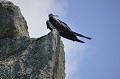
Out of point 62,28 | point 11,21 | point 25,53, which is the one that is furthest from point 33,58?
point 11,21

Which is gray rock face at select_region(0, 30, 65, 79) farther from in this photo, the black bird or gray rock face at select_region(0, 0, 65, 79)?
the black bird

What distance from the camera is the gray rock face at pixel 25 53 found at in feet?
40.5

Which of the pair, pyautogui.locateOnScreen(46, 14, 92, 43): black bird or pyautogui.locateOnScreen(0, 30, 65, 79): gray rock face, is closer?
pyautogui.locateOnScreen(0, 30, 65, 79): gray rock face

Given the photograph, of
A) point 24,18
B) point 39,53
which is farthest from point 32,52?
point 24,18

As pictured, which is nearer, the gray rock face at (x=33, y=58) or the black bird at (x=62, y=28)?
the gray rock face at (x=33, y=58)

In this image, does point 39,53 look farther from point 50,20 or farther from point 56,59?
point 50,20

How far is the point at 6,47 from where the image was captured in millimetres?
13680

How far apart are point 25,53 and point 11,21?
1885 millimetres

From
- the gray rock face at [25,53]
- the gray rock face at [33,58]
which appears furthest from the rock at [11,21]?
the gray rock face at [33,58]

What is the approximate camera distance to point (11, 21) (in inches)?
563

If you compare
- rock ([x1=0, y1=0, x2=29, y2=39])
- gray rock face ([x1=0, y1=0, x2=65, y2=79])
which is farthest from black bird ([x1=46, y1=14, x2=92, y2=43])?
rock ([x1=0, y1=0, x2=29, y2=39])

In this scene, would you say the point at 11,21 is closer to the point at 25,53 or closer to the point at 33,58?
the point at 25,53

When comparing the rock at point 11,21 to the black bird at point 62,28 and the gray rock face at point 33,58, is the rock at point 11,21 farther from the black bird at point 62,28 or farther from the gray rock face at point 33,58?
the black bird at point 62,28

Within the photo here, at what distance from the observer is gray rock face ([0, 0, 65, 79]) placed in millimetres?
12348
